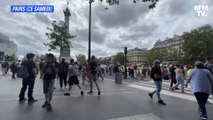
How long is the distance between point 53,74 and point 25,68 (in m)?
1.68

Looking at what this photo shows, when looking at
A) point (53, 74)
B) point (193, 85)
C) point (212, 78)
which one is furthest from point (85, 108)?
point (212, 78)

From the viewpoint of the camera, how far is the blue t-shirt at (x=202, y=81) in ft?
17.3

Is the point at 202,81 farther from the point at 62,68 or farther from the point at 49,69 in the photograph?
the point at 62,68

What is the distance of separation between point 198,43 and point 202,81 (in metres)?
54.2

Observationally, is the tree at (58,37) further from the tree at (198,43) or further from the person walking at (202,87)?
the tree at (198,43)

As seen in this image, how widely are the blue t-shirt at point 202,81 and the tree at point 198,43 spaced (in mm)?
53343

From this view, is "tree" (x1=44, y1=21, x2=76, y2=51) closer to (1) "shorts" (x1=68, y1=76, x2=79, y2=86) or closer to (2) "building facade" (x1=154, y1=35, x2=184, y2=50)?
(1) "shorts" (x1=68, y1=76, x2=79, y2=86)

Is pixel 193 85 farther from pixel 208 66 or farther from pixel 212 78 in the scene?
pixel 208 66

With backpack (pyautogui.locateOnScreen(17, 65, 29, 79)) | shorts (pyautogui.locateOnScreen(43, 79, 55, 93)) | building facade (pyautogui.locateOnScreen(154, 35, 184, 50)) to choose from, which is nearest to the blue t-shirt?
shorts (pyautogui.locateOnScreen(43, 79, 55, 93))

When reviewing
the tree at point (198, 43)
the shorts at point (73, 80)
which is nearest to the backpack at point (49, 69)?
the shorts at point (73, 80)

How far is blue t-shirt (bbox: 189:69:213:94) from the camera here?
5.28m

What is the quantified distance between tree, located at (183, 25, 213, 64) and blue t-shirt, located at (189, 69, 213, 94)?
175 feet

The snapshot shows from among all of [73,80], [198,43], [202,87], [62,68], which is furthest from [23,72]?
[198,43]

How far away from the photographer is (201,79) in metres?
5.36
